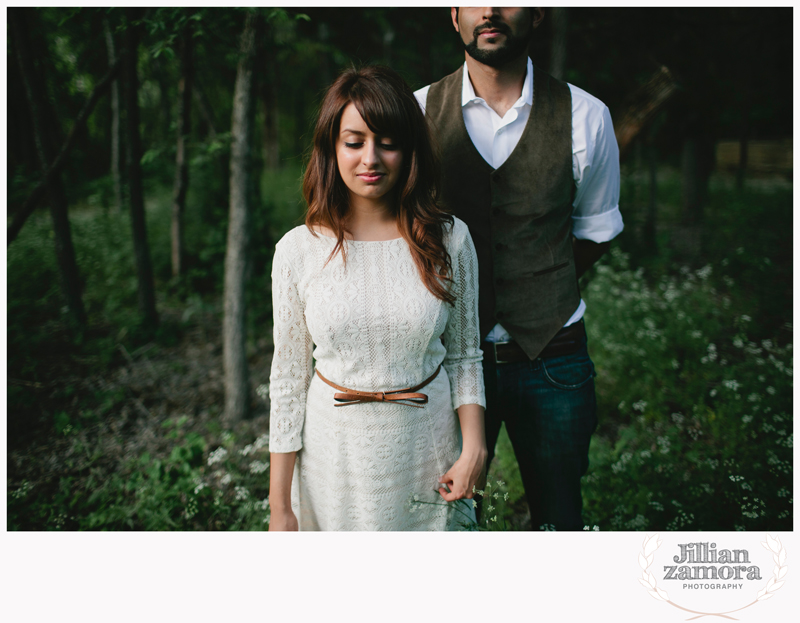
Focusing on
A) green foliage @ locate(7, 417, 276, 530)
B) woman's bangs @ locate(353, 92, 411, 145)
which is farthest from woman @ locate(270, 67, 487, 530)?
green foliage @ locate(7, 417, 276, 530)

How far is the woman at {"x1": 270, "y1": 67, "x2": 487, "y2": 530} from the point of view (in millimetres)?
1252

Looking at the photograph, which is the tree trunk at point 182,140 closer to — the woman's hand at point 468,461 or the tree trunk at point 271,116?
the woman's hand at point 468,461

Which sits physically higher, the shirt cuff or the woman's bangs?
the woman's bangs

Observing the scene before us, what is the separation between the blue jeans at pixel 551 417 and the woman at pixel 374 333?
0.25 m

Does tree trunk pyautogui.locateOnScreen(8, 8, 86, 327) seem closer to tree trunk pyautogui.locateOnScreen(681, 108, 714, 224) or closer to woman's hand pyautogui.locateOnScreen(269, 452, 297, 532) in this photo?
woman's hand pyautogui.locateOnScreen(269, 452, 297, 532)

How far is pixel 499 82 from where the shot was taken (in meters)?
1.51

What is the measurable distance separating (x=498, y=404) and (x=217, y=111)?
6.10 m

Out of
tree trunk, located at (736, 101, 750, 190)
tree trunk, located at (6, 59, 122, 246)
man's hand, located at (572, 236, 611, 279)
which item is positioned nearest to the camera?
man's hand, located at (572, 236, 611, 279)

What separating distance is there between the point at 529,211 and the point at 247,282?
212 cm

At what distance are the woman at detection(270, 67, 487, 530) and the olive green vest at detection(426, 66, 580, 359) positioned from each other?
20 centimetres

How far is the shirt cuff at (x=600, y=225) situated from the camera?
5.33 ft

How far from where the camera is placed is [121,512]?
7.63 feet

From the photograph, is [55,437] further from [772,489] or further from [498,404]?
[772,489]

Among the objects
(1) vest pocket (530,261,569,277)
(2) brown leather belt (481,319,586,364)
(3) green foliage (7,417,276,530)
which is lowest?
(3) green foliage (7,417,276,530)
